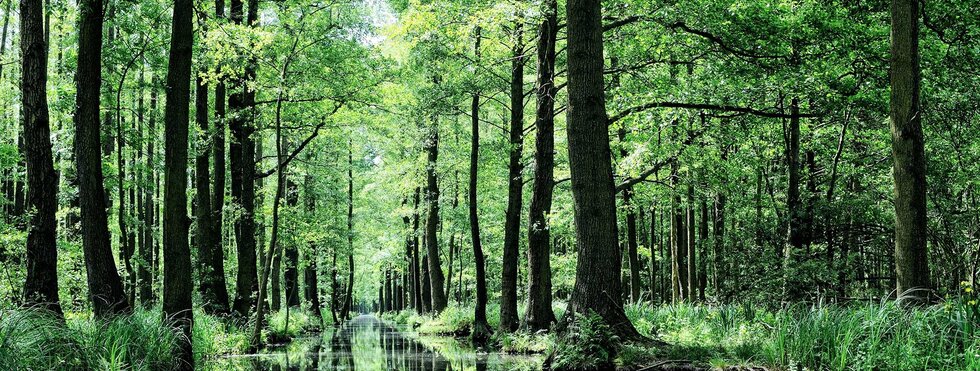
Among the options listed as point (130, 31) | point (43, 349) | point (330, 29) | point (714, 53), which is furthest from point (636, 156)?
point (43, 349)

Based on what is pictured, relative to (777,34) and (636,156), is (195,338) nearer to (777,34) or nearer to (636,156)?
(636,156)

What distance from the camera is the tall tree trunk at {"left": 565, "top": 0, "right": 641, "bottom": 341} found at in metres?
8.73

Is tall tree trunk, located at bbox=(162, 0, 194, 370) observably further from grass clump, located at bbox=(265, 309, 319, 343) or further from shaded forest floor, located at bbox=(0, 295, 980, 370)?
grass clump, located at bbox=(265, 309, 319, 343)

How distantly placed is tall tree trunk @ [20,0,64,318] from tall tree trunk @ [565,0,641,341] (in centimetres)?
677

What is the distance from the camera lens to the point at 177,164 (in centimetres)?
893

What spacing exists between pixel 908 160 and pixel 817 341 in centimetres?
249

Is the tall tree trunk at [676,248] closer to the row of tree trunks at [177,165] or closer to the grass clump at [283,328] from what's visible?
→ the grass clump at [283,328]

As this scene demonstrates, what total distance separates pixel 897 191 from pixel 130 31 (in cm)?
1195

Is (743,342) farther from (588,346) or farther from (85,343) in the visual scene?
(85,343)

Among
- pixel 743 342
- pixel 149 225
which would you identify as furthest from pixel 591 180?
pixel 149 225

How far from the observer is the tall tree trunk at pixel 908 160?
747 centimetres

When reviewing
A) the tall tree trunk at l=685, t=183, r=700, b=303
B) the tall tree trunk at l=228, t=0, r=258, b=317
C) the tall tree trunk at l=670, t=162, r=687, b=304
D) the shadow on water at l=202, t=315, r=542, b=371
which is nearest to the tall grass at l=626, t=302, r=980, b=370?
the shadow on water at l=202, t=315, r=542, b=371

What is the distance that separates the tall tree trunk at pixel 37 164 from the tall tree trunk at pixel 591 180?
22.2 ft

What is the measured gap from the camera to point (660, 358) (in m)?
7.94
